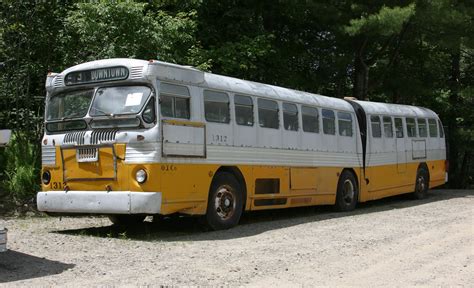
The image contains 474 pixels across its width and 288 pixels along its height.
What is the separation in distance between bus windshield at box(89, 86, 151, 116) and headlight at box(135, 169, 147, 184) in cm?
102

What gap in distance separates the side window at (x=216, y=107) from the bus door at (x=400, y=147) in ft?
28.0

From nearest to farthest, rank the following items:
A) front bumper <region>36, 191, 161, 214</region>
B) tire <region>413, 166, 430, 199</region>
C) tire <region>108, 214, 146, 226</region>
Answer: front bumper <region>36, 191, 161, 214</region> < tire <region>108, 214, 146, 226</region> < tire <region>413, 166, 430, 199</region>

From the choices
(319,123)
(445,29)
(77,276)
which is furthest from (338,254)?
(445,29)

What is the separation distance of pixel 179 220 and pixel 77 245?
13.1ft

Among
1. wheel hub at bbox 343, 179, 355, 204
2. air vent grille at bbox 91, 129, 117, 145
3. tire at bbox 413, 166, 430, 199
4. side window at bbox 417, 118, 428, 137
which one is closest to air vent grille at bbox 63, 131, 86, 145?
air vent grille at bbox 91, 129, 117, 145

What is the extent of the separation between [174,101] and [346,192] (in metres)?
7.24

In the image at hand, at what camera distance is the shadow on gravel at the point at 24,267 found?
7345 millimetres

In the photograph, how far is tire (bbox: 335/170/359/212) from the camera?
15.8 m

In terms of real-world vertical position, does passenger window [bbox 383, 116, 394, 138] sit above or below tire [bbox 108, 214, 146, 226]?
above

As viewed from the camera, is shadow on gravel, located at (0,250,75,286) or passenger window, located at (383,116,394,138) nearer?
shadow on gravel, located at (0,250,75,286)

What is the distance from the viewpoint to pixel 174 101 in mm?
10484

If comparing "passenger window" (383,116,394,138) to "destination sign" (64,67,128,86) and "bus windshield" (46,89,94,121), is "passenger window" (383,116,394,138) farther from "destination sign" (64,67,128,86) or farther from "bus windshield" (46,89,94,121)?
"bus windshield" (46,89,94,121)

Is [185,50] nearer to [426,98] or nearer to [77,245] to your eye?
[77,245]

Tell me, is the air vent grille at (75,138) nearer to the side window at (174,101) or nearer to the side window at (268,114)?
the side window at (174,101)
